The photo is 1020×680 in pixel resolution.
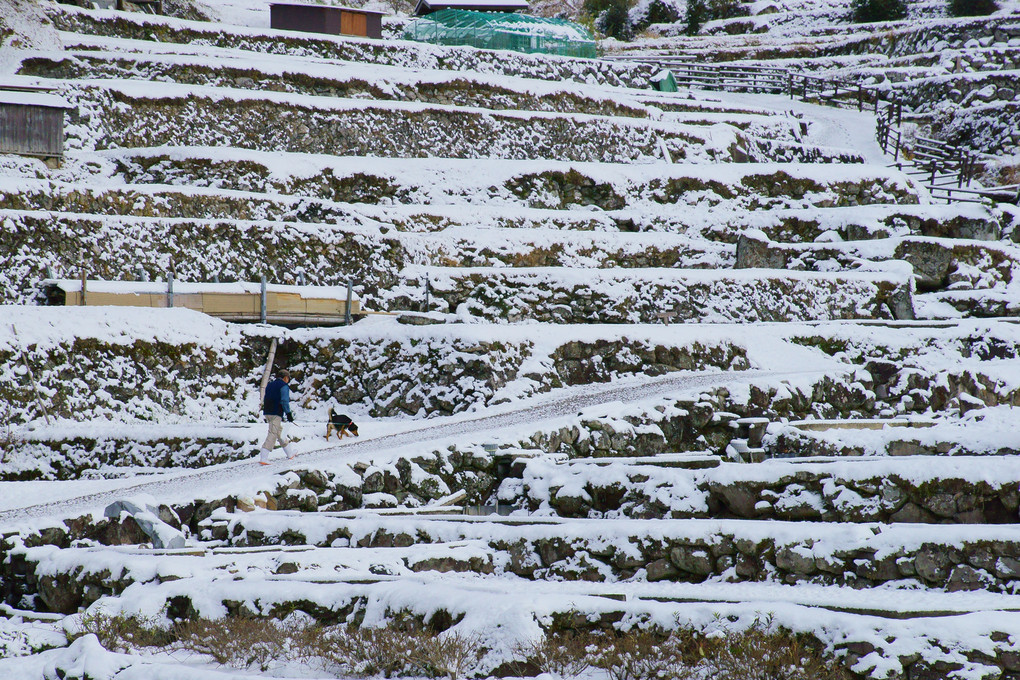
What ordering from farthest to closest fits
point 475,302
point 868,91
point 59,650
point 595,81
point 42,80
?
point 868,91 → point 595,81 → point 42,80 → point 475,302 → point 59,650

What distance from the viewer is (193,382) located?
20.0m

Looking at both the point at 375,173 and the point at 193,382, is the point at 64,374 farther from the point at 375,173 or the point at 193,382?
the point at 375,173

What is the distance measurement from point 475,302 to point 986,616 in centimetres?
1725

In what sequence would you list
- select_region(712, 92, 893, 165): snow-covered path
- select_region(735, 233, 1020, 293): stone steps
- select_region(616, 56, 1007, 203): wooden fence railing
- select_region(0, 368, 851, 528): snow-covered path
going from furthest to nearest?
select_region(712, 92, 893, 165): snow-covered path, select_region(616, 56, 1007, 203): wooden fence railing, select_region(735, 233, 1020, 293): stone steps, select_region(0, 368, 851, 528): snow-covered path

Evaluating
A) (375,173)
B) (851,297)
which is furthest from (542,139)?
(851,297)

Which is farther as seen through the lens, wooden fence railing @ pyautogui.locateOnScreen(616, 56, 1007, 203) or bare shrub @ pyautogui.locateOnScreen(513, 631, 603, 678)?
wooden fence railing @ pyautogui.locateOnScreen(616, 56, 1007, 203)

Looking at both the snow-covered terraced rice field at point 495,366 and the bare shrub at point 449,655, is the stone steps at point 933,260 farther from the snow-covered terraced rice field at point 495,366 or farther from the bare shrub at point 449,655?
the bare shrub at point 449,655

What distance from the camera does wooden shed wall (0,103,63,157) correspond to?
26.6m

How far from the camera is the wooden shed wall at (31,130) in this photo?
26594mm

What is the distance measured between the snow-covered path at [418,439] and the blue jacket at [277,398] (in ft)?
2.92

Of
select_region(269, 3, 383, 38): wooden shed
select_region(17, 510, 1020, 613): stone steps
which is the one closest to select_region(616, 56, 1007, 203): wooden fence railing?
select_region(269, 3, 383, 38): wooden shed

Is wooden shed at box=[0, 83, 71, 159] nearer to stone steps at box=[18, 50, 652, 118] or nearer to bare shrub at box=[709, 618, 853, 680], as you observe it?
stone steps at box=[18, 50, 652, 118]

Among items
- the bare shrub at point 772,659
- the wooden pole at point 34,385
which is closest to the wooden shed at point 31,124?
the wooden pole at point 34,385

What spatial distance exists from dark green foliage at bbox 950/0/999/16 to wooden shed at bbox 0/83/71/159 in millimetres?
53694
